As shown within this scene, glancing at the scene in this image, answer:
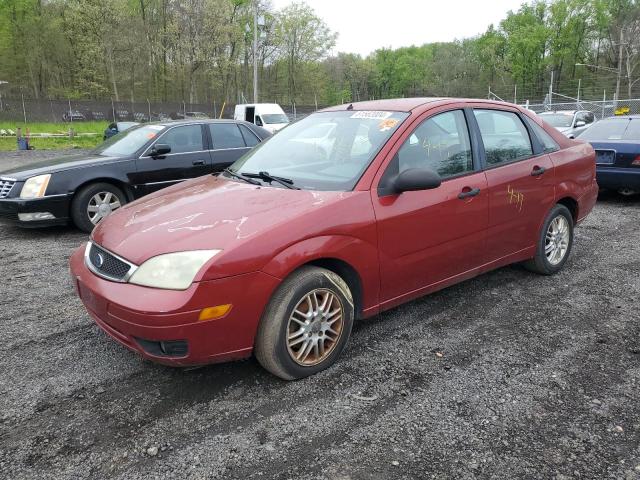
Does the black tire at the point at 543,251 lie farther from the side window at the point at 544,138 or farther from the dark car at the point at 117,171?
the dark car at the point at 117,171

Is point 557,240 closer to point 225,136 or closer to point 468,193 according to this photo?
point 468,193

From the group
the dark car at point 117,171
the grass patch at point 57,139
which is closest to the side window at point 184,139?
the dark car at point 117,171

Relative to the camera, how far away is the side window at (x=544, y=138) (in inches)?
181

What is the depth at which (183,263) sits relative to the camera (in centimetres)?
267

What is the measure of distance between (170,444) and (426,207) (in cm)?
215

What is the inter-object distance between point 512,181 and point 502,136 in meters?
0.41

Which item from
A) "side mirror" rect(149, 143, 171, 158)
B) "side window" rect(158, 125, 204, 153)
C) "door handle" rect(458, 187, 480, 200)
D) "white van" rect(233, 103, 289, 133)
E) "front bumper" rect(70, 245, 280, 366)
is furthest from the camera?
"white van" rect(233, 103, 289, 133)

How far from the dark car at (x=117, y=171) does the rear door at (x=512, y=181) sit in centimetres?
466

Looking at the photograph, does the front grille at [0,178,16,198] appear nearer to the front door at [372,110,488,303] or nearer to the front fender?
the front fender

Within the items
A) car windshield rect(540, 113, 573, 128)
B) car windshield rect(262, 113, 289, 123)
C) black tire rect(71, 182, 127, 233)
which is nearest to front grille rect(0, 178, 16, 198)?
black tire rect(71, 182, 127, 233)

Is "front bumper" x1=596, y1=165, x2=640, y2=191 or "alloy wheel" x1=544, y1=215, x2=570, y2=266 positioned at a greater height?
"front bumper" x1=596, y1=165, x2=640, y2=191

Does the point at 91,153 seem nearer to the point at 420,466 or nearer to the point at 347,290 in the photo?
the point at 347,290

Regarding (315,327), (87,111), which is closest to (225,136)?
(315,327)

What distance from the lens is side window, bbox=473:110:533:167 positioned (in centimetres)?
409
